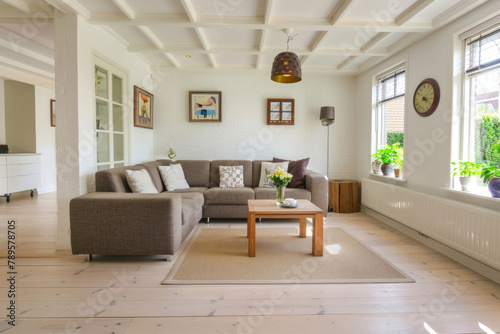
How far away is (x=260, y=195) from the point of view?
4.36 meters

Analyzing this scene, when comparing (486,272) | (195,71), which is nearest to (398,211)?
(486,272)

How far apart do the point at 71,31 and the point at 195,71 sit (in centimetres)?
256

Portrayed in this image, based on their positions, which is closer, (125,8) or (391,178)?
(125,8)

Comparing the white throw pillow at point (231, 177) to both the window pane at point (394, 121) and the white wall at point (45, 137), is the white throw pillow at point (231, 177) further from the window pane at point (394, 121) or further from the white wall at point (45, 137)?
the white wall at point (45, 137)

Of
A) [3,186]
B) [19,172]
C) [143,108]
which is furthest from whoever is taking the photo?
[19,172]

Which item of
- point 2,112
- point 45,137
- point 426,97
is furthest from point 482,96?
point 2,112

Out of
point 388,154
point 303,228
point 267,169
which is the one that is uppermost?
point 388,154

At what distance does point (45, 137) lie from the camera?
22.4 feet

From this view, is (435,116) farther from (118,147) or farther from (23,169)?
(23,169)

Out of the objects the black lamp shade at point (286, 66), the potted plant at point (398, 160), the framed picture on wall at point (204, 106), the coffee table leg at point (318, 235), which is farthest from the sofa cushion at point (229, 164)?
the black lamp shade at point (286, 66)

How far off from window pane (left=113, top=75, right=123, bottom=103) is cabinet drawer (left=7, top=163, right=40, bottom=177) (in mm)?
3518

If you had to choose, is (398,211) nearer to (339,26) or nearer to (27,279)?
(339,26)

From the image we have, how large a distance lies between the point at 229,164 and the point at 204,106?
1234 mm

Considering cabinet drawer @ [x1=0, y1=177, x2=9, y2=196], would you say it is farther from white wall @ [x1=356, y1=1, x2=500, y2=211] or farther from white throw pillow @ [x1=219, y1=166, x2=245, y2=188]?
white wall @ [x1=356, y1=1, x2=500, y2=211]
